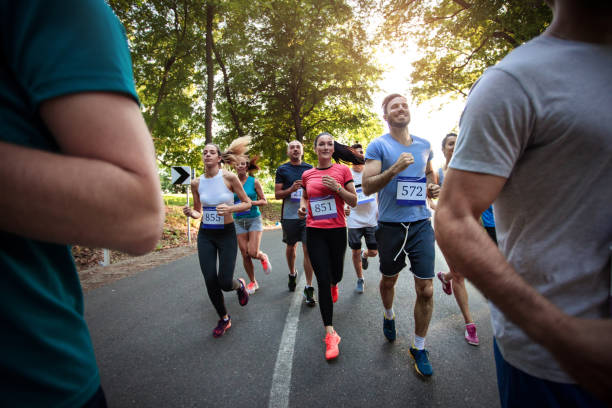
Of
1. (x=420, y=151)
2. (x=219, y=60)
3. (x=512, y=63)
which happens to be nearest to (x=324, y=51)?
(x=219, y=60)

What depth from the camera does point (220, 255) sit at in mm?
3656

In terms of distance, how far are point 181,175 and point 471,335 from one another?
9166 mm

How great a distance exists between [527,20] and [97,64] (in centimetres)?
937

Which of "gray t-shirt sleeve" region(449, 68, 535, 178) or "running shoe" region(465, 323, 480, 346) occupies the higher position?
"gray t-shirt sleeve" region(449, 68, 535, 178)

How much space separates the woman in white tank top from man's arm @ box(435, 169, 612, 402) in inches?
123

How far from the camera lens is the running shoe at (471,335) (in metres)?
2.91

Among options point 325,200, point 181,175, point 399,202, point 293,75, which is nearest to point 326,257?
point 325,200

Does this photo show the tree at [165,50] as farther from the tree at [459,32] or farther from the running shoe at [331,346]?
the running shoe at [331,346]

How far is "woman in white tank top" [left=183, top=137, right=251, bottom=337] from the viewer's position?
133 inches

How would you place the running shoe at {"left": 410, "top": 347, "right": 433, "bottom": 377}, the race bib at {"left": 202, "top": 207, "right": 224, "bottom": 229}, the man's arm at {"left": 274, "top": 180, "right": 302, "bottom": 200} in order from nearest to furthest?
1. the running shoe at {"left": 410, "top": 347, "right": 433, "bottom": 377}
2. the race bib at {"left": 202, "top": 207, "right": 224, "bottom": 229}
3. the man's arm at {"left": 274, "top": 180, "right": 302, "bottom": 200}

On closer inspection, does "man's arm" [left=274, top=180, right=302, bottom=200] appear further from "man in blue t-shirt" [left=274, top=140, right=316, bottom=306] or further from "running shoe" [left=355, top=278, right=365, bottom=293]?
"running shoe" [left=355, top=278, right=365, bottom=293]

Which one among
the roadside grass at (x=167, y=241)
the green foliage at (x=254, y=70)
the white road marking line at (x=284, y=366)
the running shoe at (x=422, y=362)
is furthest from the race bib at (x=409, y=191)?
the green foliage at (x=254, y=70)

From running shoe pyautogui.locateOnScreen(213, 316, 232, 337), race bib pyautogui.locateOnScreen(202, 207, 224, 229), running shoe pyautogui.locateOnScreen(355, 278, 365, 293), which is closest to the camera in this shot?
running shoe pyautogui.locateOnScreen(213, 316, 232, 337)

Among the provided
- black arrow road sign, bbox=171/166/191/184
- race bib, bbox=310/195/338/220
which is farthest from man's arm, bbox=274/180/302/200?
black arrow road sign, bbox=171/166/191/184
